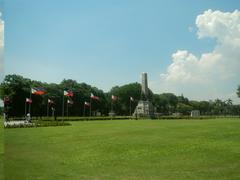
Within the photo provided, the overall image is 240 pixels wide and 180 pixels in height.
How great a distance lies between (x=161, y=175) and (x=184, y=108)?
121510 mm

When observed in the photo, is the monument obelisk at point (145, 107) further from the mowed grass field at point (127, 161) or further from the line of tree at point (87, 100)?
the mowed grass field at point (127, 161)

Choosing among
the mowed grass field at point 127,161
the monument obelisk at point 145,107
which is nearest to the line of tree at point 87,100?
the monument obelisk at point 145,107

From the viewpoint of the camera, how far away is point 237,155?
13.1 metres

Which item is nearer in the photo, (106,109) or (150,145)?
(150,145)

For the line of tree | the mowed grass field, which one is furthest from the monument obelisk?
the mowed grass field

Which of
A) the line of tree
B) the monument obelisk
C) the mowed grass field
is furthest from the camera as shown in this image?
the monument obelisk

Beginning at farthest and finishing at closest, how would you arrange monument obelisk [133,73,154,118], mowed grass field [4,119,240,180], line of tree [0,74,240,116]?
monument obelisk [133,73,154,118] → line of tree [0,74,240,116] → mowed grass field [4,119,240,180]

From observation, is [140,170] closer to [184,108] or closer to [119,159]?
[119,159]

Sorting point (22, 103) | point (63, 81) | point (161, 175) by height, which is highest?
point (63, 81)

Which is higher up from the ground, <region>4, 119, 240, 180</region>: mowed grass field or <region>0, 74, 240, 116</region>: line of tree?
<region>0, 74, 240, 116</region>: line of tree

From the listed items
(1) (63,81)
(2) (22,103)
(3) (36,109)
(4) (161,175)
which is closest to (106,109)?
(1) (63,81)

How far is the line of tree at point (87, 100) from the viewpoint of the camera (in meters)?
60.9

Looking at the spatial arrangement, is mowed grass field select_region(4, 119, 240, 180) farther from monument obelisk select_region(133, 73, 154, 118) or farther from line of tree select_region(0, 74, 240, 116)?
monument obelisk select_region(133, 73, 154, 118)

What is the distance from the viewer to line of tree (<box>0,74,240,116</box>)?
200 feet
